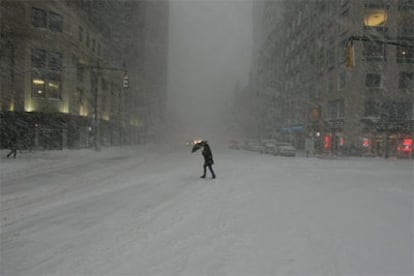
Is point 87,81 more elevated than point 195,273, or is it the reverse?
point 87,81

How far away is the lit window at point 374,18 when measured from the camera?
3105 centimetres

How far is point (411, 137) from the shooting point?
99.4 feet

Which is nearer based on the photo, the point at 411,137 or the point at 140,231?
the point at 140,231

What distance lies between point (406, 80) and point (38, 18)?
1736 inches

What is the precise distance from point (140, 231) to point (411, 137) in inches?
1406

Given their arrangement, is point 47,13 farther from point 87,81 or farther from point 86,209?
point 86,209

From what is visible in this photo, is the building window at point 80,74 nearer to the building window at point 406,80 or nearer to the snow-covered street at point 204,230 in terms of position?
the snow-covered street at point 204,230

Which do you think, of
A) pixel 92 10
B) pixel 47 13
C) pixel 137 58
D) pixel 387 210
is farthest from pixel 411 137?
pixel 137 58

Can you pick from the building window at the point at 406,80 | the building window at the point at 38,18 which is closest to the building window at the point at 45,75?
the building window at the point at 38,18

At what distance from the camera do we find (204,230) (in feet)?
17.5

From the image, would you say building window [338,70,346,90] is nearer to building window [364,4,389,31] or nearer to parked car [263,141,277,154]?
building window [364,4,389,31]

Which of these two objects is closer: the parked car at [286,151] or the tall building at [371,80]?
the parked car at [286,151]

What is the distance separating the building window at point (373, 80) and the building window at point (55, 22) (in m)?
37.8

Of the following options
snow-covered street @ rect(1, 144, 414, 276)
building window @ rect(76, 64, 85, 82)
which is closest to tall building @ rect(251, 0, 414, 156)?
snow-covered street @ rect(1, 144, 414, 276)
